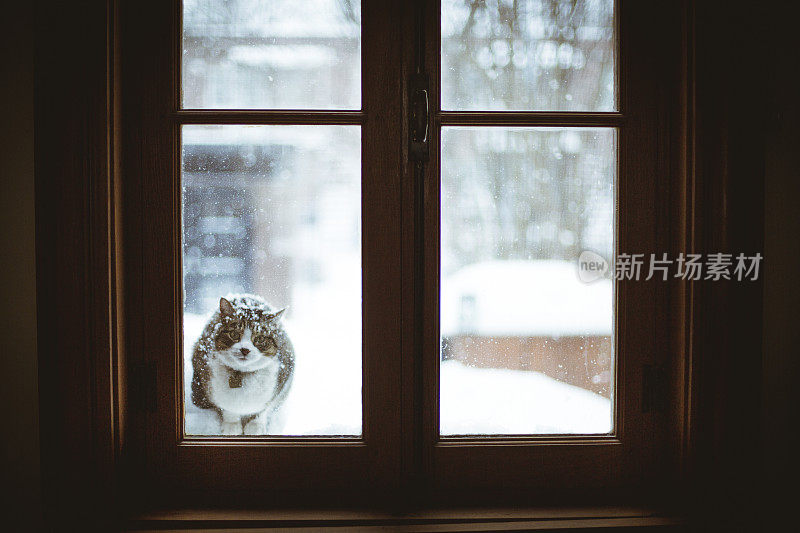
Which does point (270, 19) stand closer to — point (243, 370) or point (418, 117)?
point (418, 117)

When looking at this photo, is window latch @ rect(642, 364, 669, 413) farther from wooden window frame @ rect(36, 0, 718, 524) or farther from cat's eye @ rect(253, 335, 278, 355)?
cat's eye @ rect(253, 335, 278, 355)

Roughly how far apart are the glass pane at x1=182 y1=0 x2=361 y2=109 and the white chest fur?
1.81ft

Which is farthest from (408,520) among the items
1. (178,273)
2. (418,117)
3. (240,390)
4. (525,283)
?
(418,117)

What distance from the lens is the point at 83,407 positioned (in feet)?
3.05

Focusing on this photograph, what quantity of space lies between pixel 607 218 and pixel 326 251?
595 millimetres

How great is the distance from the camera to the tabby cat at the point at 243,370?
1.02 meters

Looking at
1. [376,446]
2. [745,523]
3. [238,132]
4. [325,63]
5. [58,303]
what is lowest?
[745,523]

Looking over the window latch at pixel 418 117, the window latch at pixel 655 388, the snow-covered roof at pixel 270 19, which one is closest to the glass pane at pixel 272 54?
the snow-covered roof at pixel 270 19

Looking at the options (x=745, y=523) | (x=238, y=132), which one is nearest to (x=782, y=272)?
(x=745, y=523)

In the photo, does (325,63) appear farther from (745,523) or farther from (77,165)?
(745,523)

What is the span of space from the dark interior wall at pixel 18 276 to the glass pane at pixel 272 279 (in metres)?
0.27

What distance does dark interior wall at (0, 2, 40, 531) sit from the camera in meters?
0.92

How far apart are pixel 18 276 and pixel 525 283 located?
99 centimetres

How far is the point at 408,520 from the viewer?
0.97 m
